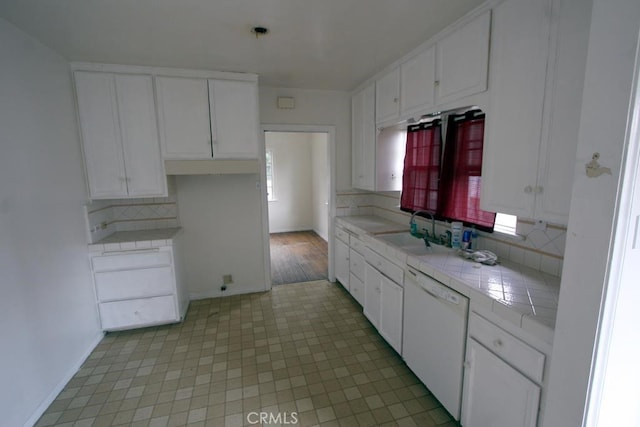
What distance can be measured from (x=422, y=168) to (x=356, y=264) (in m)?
1.22

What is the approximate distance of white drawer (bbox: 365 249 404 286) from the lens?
2213 millimetres

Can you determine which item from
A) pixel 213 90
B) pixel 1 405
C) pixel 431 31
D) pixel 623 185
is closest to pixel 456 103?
pixel 431 31

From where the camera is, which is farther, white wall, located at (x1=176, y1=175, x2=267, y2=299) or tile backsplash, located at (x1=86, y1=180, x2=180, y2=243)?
white wall, located at (x1=176, y1=175, x2=267, y2=299)

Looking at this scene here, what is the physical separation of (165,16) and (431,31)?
5.89 ft

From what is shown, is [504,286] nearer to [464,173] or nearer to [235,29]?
[464,173]

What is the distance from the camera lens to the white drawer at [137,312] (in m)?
2.71

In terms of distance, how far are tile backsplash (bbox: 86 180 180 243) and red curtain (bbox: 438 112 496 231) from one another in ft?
9.23

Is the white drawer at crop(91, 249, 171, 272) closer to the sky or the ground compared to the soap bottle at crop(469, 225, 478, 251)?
closer to the ground

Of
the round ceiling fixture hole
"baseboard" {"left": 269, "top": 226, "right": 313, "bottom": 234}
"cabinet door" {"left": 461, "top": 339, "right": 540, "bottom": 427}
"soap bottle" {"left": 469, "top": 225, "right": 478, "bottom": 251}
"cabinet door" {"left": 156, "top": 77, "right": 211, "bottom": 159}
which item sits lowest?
"baseboard" {"left": 269, "top": 226, "right": 313, "bottom": 234}

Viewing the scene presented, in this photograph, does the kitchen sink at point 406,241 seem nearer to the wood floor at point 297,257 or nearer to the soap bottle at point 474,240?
the soap bottle at point 474,240

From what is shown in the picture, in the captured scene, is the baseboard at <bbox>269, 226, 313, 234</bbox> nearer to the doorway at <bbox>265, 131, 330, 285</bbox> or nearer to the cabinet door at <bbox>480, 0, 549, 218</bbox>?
the doorway at <bbox>265, 131, 330, 285</bbox>

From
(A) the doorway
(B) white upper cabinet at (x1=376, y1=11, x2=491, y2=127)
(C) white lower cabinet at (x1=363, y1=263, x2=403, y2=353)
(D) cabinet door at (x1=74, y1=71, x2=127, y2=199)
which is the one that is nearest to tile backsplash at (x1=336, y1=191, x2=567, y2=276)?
(C) white lower cabinet at (x1=363, y1=263, x2=403, y2=353)

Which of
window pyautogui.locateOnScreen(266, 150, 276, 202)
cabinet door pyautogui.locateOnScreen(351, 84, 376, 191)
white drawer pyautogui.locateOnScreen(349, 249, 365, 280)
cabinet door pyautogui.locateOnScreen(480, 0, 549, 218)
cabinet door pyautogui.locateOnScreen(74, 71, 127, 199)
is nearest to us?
cabinet door pyautogui.locateOnScreen(480, 0, 549, 218)

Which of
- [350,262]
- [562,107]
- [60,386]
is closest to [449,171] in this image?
[562,107]
